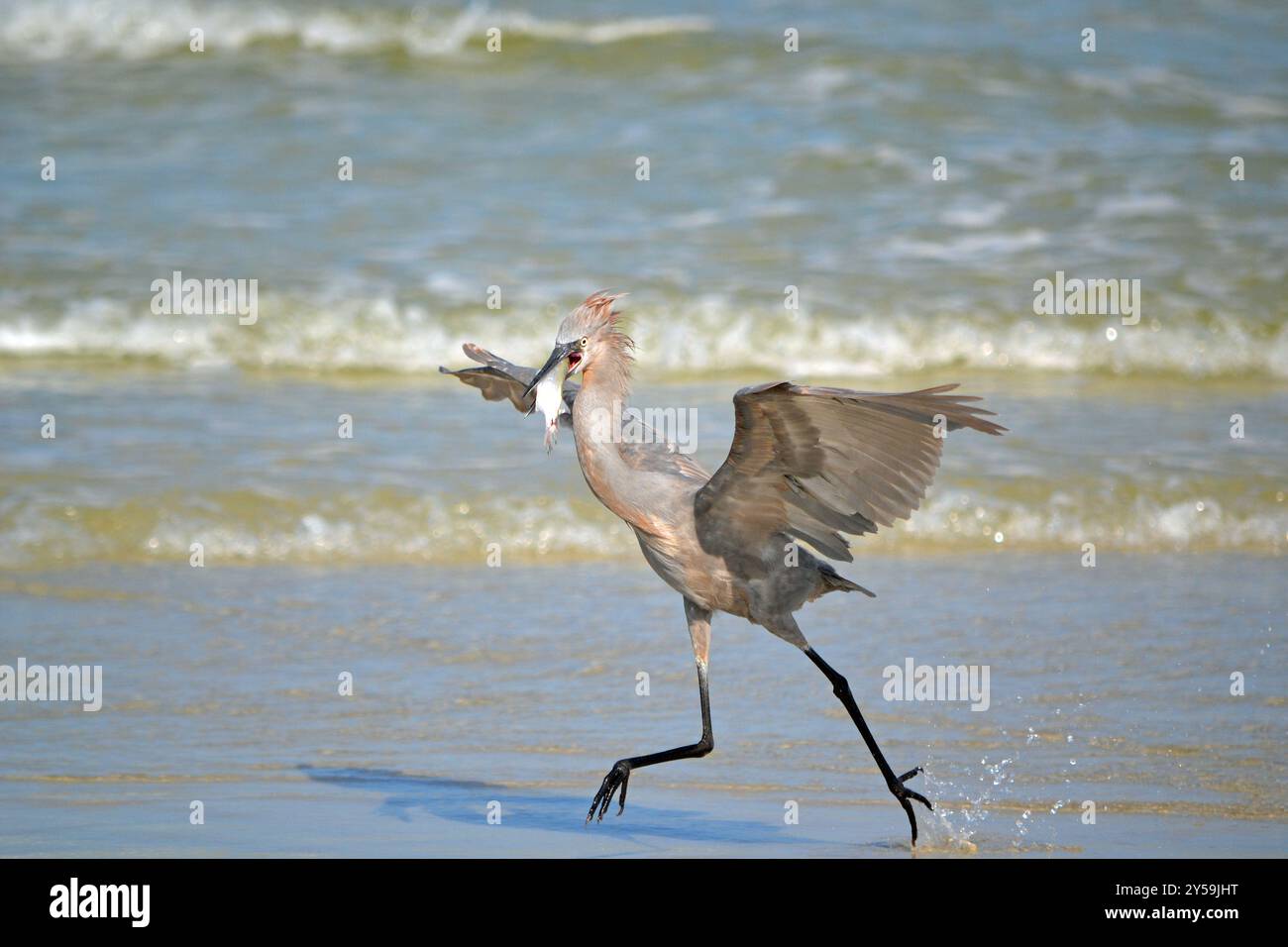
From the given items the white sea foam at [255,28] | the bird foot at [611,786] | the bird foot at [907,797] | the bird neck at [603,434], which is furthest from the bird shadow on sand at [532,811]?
the white sea foam at [255,28]

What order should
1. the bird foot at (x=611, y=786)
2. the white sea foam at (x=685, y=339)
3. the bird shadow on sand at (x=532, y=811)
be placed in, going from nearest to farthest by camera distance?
the bird foot at (x=611, y=786) < the bird shadow on sand at (x=532, y=811) < the white sea foam at (x=685, y=339)

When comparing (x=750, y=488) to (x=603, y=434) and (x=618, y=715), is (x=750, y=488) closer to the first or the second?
(x=603, y=434)

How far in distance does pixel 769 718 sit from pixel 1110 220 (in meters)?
7.87

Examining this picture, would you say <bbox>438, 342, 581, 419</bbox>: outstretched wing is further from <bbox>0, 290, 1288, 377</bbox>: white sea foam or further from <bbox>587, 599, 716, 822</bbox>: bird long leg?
<bbox>0, 290, 1288, 377</bbox>: white sea foam

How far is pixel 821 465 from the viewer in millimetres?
4758

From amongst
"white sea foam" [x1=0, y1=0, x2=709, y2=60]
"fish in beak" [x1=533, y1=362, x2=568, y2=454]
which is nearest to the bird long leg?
"fish in beak" [x1=533, y1=362, x2=568, y2=454]

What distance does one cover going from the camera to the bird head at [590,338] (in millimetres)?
4883

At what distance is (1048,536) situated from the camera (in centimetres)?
796

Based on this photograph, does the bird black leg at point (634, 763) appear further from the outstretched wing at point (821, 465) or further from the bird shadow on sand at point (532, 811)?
the outstretched wing at point (821, 465)

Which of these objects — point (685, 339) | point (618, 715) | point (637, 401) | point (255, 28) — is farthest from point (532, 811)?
point (255, 28)

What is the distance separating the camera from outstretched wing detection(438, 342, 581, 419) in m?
5.53

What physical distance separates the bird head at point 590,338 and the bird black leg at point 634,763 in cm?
102

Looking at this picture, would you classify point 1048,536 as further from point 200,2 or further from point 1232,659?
point 200,2

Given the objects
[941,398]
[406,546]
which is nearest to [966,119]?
[406,546]
